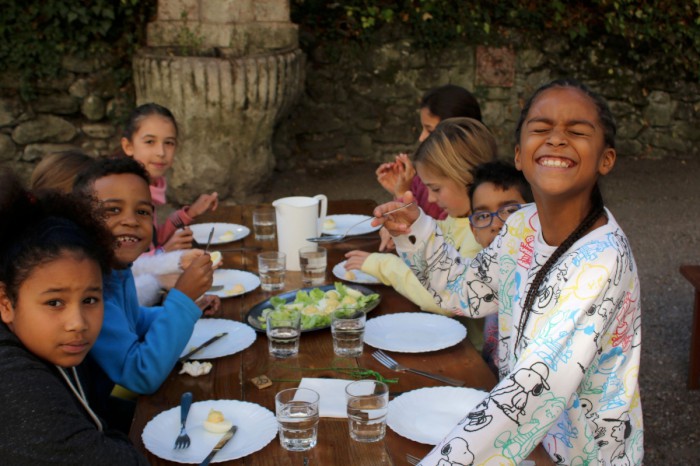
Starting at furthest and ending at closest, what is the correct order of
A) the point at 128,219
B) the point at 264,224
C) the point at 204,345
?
the point at 264,224 < the point at 128,219 < the point at 204,345

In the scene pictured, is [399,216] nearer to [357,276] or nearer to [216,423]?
[357,276]

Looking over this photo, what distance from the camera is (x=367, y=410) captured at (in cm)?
177

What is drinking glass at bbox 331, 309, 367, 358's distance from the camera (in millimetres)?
2191

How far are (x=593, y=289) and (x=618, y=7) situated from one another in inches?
264

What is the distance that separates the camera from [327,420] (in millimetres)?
1884

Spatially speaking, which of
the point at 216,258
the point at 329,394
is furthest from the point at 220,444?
the point at 216,258

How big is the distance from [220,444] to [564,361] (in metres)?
0.77

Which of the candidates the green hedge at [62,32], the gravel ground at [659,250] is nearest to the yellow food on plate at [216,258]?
the gravel ground at [659,250]

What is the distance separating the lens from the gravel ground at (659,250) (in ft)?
12.2

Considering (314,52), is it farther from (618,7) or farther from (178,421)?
(178,421)

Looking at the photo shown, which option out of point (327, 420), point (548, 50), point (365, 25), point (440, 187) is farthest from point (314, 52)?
point (327, 420)

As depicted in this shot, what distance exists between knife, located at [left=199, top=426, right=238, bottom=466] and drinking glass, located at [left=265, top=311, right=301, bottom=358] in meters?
0.41

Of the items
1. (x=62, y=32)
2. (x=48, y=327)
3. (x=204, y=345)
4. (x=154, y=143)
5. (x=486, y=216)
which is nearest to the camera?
(x=48, y=327)

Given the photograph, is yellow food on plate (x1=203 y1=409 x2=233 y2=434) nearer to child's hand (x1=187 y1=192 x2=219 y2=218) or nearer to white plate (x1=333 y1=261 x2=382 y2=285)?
white plate (x1=333 y1=261 x2=382 y2=285)
